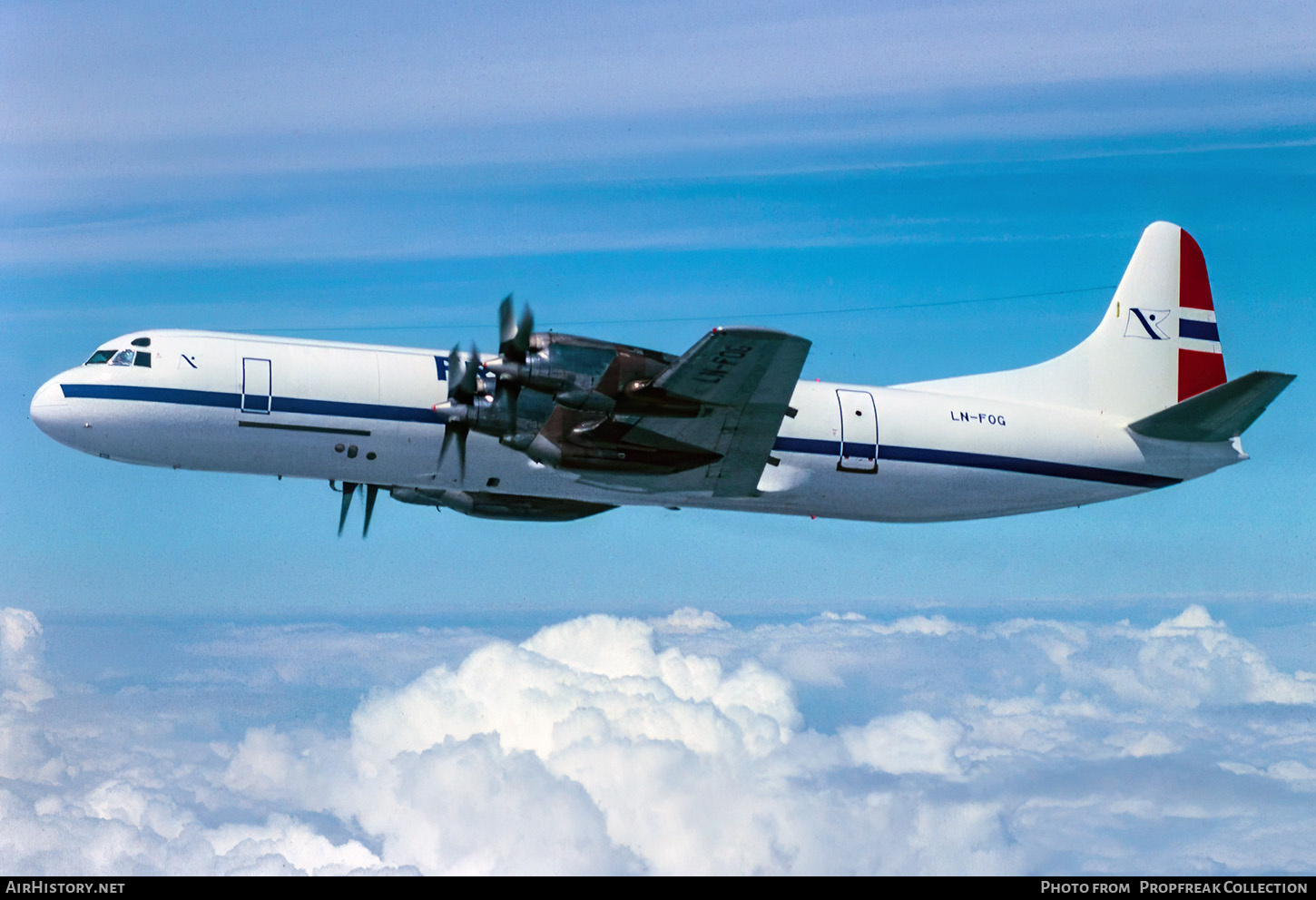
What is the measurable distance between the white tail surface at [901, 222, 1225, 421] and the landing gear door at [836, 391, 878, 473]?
3330 mm

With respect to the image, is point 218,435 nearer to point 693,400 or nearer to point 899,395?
point 693,400

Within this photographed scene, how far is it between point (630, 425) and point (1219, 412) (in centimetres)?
1492

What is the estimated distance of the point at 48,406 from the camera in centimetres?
2783

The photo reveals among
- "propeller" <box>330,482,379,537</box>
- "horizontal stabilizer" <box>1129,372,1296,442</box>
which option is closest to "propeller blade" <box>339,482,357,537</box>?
"propeller" <box>330,482,379,537</box>

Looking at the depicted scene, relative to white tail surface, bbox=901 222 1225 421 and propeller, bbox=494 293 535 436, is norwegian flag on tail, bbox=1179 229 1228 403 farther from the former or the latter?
propeller, bbox=494 293 535 436

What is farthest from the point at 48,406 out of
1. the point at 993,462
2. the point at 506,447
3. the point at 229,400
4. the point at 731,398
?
the point at 993,462

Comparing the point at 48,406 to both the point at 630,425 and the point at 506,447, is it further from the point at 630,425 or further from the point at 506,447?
the point at 630,425

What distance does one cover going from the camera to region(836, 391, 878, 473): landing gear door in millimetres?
30656

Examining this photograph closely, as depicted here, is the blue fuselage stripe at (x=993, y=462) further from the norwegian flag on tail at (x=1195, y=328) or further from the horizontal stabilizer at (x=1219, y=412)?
the norwegian flag on tail at (x=1195, y=328)
